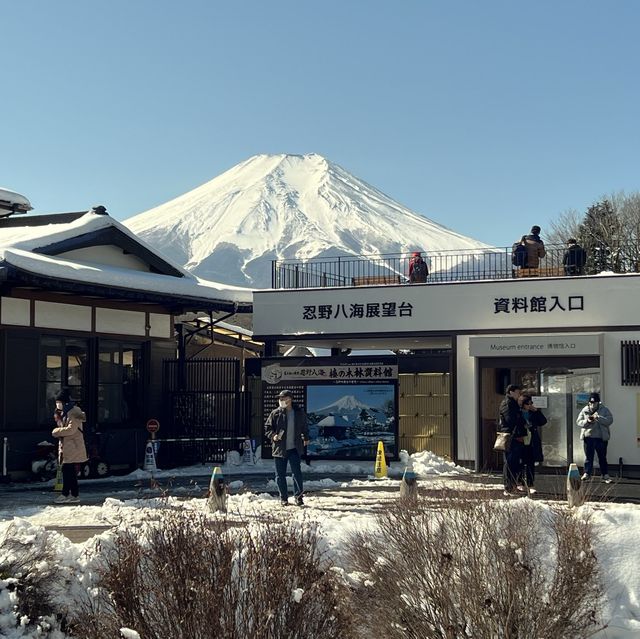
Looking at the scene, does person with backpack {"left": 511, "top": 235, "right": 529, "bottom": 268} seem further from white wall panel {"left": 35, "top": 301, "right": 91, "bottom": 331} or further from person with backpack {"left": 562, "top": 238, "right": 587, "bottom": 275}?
white wall panel {"left": 35, "top": 301, "right": 91, "bottom": 331}

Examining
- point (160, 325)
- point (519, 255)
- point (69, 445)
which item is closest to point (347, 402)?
point (160, 325)

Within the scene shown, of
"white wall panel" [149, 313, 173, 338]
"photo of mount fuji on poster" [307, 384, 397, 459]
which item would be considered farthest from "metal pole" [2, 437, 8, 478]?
"photo of mount fuji on poster" [307, 384, 397, 459]

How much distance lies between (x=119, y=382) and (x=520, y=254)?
9.95 metres

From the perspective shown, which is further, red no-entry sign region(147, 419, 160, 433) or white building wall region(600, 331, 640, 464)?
red no-entry sign region(147, 419, 160, 433)

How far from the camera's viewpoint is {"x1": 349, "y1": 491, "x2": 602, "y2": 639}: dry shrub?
6.83 m

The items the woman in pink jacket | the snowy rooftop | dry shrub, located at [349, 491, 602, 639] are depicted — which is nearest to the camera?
dry shrub, located at [349, 491, 602, 639]

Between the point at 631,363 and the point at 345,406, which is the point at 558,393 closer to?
the point at 631,363

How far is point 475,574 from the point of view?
22.9 ft

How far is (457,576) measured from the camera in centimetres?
709

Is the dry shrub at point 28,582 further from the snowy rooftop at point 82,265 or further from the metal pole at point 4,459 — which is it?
the metal pole at point 4,459

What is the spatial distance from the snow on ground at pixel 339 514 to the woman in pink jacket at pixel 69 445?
1.00 metres

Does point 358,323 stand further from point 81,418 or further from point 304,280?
point 81,418

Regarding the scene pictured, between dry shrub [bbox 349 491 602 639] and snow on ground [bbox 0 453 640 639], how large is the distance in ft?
1.93

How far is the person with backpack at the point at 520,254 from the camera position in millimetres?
25766
